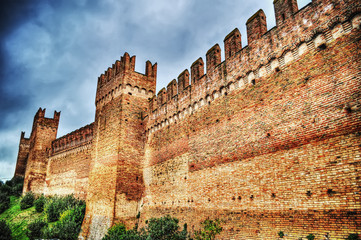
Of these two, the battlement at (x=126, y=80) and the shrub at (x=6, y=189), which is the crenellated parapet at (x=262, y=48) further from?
the shrub at (x=6, y=189)

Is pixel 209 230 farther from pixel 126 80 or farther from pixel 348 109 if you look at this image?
pixel 126 80

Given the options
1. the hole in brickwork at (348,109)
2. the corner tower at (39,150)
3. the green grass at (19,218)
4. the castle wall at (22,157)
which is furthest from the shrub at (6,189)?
the hole in brickwork at (348,109)

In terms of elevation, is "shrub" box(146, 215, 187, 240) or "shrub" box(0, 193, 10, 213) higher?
"shrub" box(0, 193, 10, 213)

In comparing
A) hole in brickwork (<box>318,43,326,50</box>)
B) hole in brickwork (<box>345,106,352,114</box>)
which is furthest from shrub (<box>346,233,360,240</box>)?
hole in brickwork (<box>318,43,326,50</box>)

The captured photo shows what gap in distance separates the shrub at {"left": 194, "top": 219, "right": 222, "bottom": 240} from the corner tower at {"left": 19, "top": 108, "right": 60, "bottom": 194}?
71.7 feet

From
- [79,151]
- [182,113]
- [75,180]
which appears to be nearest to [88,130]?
[79,151]

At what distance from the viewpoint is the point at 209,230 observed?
912 centimetres

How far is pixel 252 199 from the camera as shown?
8.02 meters

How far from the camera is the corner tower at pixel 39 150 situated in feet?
83.3

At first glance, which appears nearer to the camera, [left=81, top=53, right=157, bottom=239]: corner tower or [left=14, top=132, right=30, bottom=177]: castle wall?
[left=81, top=53, right=157, bottom=239]: corner tower

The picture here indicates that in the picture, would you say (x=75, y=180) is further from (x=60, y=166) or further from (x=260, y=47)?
(x=260, y=47)

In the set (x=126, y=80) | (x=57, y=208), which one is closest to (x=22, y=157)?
(x=57, y=208)

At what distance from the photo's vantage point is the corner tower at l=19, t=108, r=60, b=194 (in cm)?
2539

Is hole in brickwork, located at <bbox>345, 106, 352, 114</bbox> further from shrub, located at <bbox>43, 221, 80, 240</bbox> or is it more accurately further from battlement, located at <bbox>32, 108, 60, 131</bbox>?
battlement, located at <bbox>32, 108, 60, 131</bbox>
